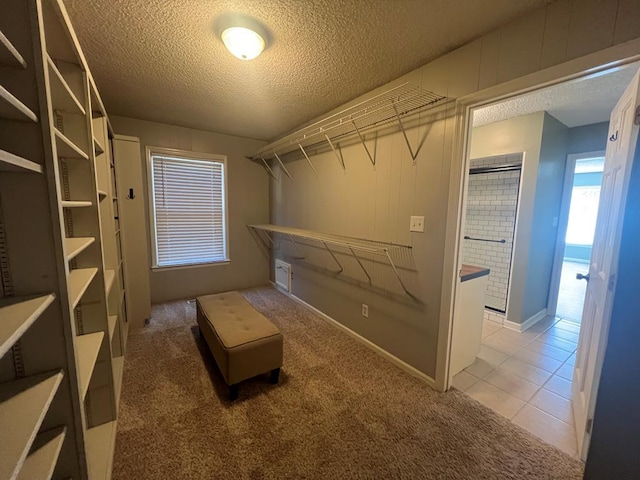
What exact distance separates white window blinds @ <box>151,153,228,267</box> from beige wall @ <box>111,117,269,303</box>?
13cm

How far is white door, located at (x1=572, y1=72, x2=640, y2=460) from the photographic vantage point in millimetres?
1312

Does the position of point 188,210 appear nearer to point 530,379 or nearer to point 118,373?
point 118,373

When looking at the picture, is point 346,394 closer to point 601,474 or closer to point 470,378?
point 470,378

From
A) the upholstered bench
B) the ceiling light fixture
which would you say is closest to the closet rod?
the ceiling light fixture

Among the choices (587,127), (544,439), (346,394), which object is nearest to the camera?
(544,439)

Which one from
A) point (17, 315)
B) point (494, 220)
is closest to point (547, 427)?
point (494, 220)

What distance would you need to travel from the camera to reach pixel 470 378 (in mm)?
2127

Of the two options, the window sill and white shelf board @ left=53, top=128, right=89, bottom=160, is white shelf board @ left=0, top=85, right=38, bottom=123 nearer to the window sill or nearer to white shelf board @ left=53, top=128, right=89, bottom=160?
white shelf board @ left=53, top=128, right=89, bottom=160

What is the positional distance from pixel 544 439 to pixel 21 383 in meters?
2.54

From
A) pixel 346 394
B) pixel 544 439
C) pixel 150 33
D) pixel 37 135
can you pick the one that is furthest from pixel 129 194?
pixel 544 439

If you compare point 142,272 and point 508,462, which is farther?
point 142,272

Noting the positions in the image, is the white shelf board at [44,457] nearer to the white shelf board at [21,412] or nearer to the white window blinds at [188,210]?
the white shelf board at [21,412]

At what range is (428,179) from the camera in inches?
76.8

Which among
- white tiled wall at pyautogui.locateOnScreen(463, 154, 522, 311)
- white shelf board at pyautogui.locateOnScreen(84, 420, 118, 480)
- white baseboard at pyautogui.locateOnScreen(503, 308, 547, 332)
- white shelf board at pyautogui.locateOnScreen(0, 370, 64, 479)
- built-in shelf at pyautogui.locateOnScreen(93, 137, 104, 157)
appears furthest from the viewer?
white tiled wall at pyautogui.locateOnScreen(463, 154, 522, 311)
